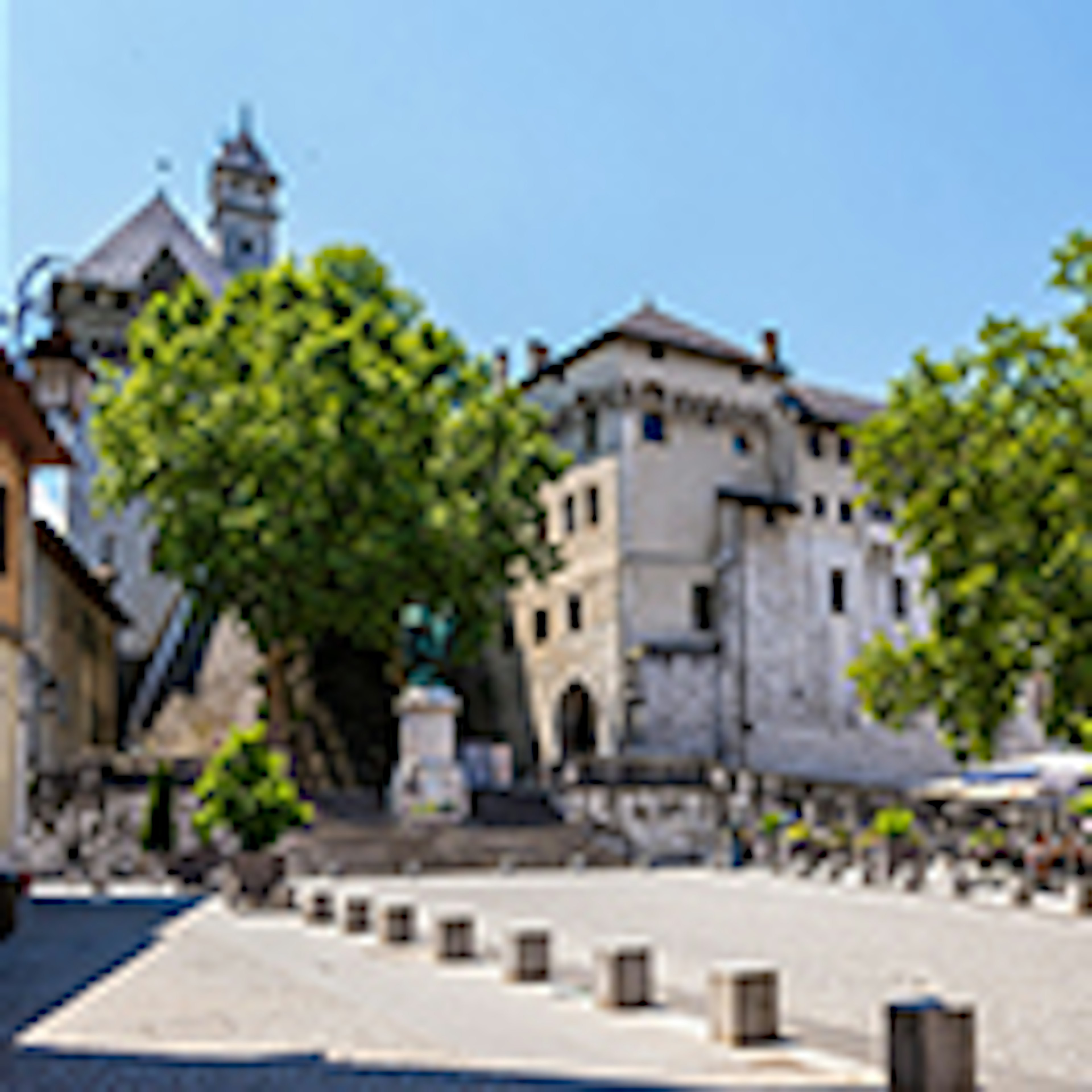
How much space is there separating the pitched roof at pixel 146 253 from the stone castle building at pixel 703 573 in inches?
824

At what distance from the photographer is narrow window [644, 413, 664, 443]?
4762cm

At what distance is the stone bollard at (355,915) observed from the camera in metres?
16.3

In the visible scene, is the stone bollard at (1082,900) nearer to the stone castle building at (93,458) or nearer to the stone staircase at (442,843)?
the stone staircase at (442,843)

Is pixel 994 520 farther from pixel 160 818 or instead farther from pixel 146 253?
pixel 146 253

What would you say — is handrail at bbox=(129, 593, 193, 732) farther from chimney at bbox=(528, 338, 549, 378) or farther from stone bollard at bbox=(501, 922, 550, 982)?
stone bollard at bbox=(501, 922, 550, 982)

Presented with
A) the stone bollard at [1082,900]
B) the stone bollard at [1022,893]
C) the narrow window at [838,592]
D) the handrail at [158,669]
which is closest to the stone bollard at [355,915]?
the stone bollard at [1082,900]

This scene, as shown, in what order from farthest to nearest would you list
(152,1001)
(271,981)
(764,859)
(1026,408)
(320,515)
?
(320,515), (764,859), (1026,408), (271,981), (152,1001)

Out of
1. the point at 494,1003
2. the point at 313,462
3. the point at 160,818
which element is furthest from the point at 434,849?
the point at 494,1003

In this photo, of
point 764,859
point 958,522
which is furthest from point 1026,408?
point 764,859

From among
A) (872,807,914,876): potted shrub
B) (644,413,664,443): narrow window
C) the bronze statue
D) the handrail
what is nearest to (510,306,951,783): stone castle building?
(644,413,664,443): narrow window

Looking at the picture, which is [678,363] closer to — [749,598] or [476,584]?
[749,598]

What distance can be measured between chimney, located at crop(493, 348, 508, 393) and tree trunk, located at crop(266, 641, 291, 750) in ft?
63.5

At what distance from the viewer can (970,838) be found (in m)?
27.2

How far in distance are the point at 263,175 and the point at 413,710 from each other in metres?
48.4
